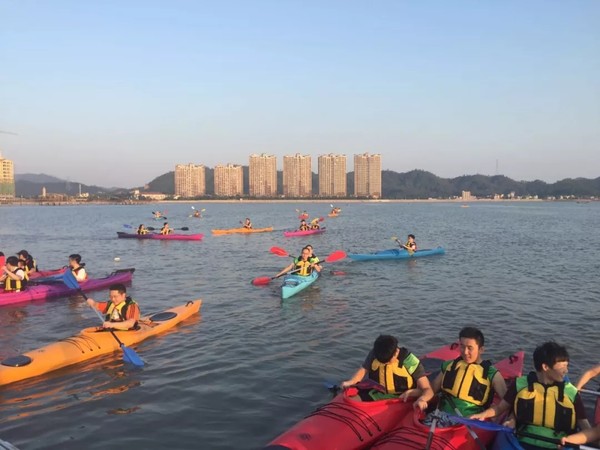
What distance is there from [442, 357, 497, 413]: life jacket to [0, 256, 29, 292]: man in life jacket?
1273 cm

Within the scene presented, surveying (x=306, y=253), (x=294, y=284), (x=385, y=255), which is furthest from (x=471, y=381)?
(x=385, y=255)

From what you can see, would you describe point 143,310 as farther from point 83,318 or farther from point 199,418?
point 199,418

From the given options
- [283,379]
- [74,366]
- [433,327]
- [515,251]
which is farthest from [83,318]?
[515,251]

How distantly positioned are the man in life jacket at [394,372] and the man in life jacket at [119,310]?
534cm

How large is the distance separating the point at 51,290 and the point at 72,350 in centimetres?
668

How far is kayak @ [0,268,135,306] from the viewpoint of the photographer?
13.6m

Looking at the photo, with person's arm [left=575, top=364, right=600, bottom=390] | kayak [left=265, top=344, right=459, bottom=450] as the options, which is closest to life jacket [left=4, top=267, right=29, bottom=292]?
kayak [left=265, top=344, right=459, bottom=450]

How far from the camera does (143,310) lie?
43.5 ft

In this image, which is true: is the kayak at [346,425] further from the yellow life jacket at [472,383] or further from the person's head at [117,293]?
the person's head at [117,293]

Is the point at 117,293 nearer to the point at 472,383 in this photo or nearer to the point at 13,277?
the point at 13,277

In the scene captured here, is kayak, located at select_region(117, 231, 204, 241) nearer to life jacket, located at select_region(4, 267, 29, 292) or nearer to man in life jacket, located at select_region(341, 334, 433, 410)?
life jacket, located at select_region(4, 267, 29, 292)

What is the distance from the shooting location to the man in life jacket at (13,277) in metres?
13.7

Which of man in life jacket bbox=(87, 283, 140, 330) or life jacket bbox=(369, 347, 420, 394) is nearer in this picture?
life jacket bbox=(369, 347, 420, 394)

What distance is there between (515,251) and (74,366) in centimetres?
2487
